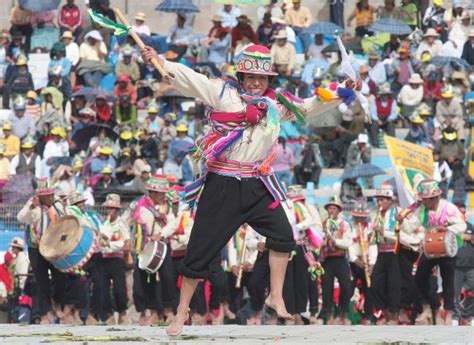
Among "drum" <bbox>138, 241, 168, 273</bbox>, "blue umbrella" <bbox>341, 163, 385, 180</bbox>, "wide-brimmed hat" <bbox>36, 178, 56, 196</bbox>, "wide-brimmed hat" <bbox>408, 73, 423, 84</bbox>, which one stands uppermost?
"wide-brimmed hat" <bbox>408, 73, 423, 84</bbox>

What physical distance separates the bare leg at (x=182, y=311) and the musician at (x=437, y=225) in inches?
281

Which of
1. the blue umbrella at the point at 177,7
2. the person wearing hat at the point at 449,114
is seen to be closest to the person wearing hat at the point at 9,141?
the blue umbrella at the point at 177,7

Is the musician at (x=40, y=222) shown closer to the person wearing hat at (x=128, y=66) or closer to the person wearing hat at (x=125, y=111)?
the person wearing hat at (x=125, y=111)

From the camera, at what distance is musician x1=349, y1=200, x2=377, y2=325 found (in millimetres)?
22297

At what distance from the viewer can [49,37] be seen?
3066 centimetres

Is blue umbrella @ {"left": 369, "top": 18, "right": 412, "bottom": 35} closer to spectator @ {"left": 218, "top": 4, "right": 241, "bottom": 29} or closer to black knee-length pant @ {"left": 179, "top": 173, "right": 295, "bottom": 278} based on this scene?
spectator @ {"left": 218, "top": 4, "right": 241, "bottom": 29}

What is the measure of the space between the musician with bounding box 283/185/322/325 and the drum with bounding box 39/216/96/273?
103 inches

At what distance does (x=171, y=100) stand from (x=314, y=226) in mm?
6974

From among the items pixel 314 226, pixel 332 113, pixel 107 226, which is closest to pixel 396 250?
pixel 314 226

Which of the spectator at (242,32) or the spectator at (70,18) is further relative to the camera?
the spectator at (70,18)

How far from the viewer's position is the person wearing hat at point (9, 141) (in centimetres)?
2655

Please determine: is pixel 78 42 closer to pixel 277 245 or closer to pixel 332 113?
pixel 332 113

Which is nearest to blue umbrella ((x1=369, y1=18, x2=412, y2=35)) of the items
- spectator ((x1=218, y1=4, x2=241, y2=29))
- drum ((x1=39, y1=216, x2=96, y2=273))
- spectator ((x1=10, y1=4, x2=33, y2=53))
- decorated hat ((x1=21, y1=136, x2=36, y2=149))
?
spectator ((x1=218, y1=4, x2=241, y2=29))

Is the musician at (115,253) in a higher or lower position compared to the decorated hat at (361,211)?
lower
